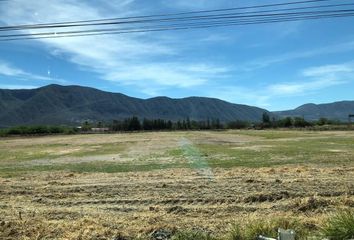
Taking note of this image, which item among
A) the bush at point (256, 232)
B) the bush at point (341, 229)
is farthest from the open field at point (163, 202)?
the bush at point (341, 229)

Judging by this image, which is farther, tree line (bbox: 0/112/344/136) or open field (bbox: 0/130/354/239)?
tree line (bbox: 0/112/344/136)

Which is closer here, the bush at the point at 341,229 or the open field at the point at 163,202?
the bush at the point at 341,229

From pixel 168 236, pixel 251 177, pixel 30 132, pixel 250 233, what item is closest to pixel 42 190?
pixel 251 177

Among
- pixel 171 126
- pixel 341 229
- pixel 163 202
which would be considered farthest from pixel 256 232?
pixel 171 126

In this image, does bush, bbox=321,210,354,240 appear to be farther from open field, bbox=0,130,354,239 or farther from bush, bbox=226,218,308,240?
open field, bbox=0,130,354,239

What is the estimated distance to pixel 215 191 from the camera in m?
18.0

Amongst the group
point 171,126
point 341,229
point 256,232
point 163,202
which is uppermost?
point 171,126

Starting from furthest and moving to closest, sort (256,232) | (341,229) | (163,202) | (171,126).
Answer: (171,126) → (163,202) → (256,232) → (341,229)

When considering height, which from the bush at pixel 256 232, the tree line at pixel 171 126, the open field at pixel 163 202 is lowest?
the open field at pixel 163 202

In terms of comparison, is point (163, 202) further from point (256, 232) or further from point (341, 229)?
point (341, 229)

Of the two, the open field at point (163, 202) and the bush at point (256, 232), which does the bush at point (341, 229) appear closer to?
the bush at point (256, 232)

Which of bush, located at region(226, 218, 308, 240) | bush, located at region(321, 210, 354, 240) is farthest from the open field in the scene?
bush, located at region(321, 210, 354, 240)

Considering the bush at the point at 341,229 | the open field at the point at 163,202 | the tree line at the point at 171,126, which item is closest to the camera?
the bush at the point at 341,229

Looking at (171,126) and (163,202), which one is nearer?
(163,202)
